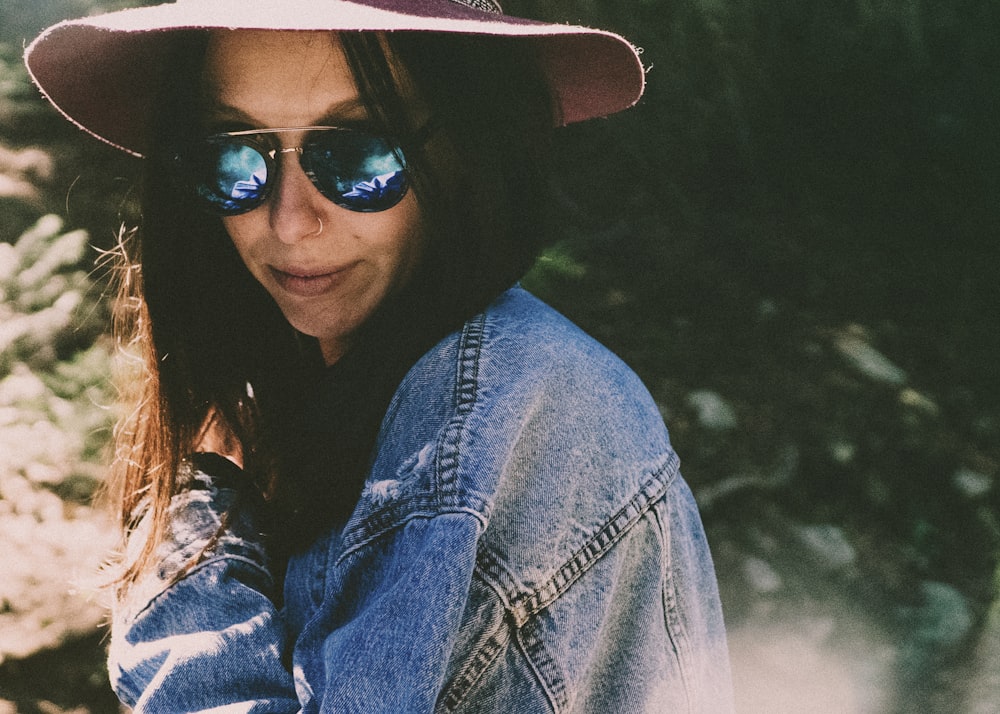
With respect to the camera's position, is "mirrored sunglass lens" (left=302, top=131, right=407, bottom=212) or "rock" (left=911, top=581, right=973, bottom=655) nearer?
"mirrored sunglass lens" (left=302, top=131, right=407, bottom=212)

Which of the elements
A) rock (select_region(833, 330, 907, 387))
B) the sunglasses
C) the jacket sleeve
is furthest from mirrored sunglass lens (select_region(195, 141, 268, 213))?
rock (select_region(833, 330, 907, 387))

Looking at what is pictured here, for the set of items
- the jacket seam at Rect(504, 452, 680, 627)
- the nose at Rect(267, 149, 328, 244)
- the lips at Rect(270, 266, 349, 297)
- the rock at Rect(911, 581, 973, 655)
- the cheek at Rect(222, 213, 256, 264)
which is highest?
the nose at Rect(267, 149, 328, 244)

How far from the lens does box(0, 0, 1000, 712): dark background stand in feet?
10.1

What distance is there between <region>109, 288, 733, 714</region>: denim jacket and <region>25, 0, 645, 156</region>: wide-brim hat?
501 mm

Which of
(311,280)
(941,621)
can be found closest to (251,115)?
(311,280)

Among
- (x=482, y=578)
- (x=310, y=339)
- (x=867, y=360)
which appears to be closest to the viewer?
(x=482, y=578)

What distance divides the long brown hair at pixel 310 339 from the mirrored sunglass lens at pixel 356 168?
37mm

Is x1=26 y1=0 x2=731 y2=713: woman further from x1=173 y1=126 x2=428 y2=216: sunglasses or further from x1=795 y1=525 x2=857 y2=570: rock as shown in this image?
x1=795 y1=525 x2=857 y2=570: rock

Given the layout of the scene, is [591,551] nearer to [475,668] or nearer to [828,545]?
[475,668]

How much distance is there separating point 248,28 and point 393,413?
66 centimetres

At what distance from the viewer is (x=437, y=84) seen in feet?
4.58

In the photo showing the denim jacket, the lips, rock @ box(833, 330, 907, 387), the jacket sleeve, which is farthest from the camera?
rock @ box(833, 330, 907, 387)

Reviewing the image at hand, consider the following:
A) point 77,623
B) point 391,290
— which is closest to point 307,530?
point 391,290

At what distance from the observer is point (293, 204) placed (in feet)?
4.80
